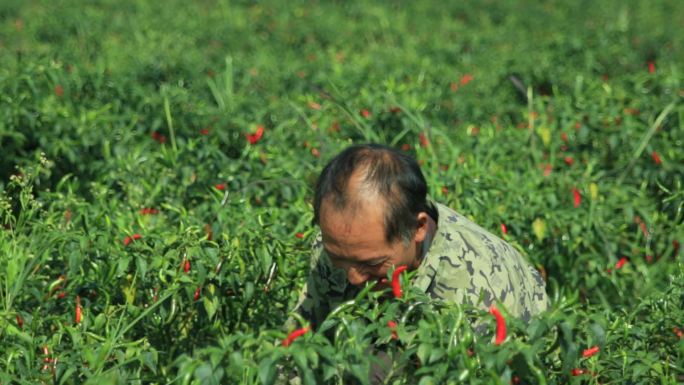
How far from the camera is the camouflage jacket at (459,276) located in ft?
9.91

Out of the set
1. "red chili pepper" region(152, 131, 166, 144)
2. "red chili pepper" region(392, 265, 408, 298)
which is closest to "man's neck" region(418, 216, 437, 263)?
"red chili pepper" region(392, 265, 408, 298)

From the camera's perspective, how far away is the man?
2.77 meters

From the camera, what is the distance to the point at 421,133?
193 inches

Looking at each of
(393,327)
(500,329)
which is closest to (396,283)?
(393,327)

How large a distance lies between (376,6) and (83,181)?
20.9ft

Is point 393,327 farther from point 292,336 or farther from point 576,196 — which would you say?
point 576,196

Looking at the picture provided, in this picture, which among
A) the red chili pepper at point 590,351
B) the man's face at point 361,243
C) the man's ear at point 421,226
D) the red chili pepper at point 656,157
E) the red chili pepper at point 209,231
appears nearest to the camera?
the red chili pepper at point 590,351

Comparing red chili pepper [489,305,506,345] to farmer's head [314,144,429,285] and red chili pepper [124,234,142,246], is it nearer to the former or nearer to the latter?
farmer's head [314,144,429,285]

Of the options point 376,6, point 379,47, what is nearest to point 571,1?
point 376,6

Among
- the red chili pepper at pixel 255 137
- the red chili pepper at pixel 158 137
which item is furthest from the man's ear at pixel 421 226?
the red chili pepper at pixel 158 137

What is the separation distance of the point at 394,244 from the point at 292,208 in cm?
127

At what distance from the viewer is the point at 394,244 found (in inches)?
112

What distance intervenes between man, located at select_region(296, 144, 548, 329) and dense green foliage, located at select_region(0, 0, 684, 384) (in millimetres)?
189

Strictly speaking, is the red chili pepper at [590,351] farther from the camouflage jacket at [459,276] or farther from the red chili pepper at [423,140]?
the red chili pepper at [423,140]
